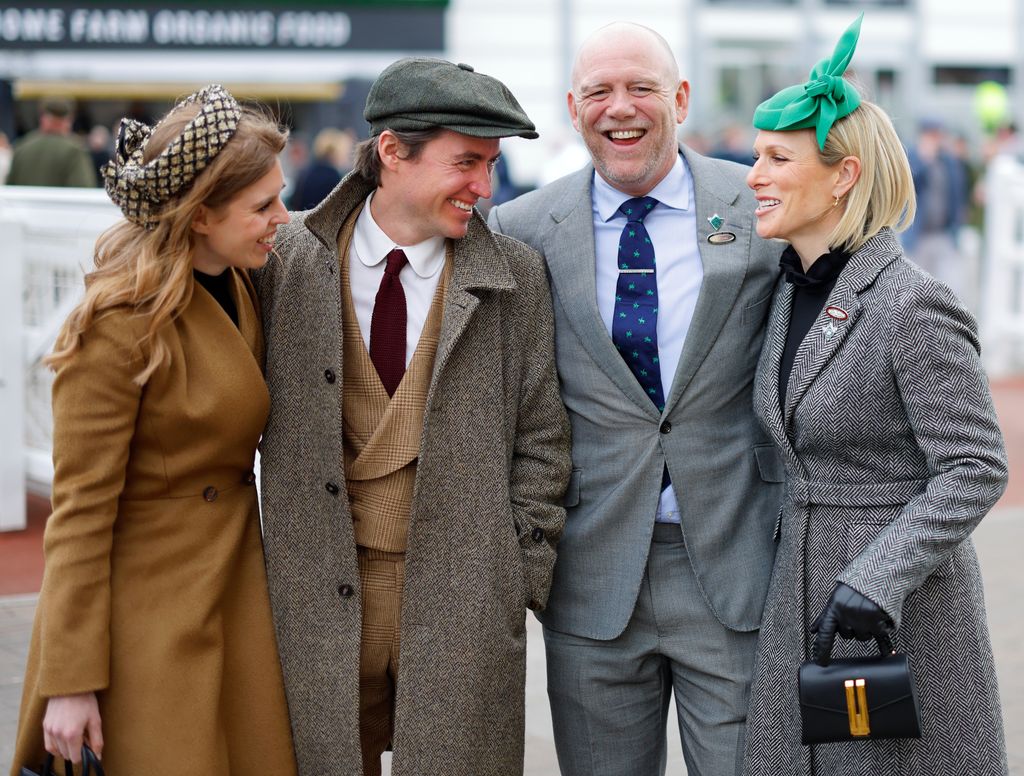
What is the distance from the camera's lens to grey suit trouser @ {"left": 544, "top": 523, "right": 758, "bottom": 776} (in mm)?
3432

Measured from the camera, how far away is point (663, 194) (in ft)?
11.6

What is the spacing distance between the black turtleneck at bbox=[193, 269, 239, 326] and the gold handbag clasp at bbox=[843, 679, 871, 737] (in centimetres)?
155

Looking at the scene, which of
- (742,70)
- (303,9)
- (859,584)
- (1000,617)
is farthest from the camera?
(742,70)

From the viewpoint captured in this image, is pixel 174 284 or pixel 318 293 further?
pixel 318 293

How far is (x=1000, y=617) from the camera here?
20.1ft

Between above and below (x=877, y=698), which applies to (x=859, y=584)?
above

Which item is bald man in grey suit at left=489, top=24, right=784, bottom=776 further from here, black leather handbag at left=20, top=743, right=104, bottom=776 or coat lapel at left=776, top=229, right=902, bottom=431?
black leather handbag at left=20, top=743, right=104, bottom=776

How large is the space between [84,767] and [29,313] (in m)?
4.88

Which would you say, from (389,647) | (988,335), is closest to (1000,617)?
(389,647)

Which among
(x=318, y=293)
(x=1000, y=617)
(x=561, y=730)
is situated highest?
(x=318, y=293)

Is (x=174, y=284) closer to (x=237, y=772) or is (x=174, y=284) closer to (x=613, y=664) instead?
(x=237, y=772)

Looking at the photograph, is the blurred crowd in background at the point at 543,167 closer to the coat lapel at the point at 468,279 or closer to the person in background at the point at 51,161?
the person in background at the point at 51,161

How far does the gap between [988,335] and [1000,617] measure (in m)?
6.67

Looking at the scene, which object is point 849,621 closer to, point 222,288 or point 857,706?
point 857,706
